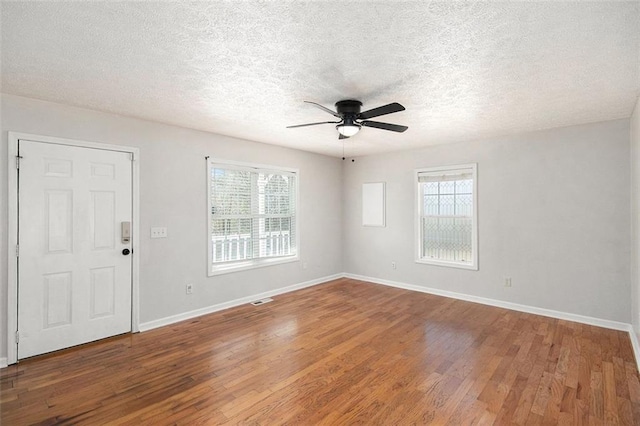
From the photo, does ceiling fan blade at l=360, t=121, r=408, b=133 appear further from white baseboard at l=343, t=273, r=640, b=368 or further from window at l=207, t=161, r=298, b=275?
white baseboard at l=343, t=273, r=640, b=368

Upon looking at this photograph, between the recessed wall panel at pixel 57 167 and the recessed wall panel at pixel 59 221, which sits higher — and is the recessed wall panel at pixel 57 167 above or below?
above

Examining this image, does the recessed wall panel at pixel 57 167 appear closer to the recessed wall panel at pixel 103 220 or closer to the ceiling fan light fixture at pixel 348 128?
the recessed wall panel at pixel 103 220

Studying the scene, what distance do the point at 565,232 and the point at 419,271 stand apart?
7.02 feet

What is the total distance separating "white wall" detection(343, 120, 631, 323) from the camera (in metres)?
3.69

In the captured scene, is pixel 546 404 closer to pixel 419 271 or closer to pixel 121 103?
pixel 419 271

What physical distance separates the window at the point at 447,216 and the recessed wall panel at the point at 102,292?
4.51 meters

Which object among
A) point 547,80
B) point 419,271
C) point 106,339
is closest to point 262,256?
point 106,339

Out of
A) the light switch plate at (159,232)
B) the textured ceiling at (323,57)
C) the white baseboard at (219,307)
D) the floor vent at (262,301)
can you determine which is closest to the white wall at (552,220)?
the textured ceiling at (323,57)

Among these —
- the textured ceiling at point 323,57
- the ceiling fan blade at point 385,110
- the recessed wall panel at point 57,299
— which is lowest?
the recessed wall panel at point 57,299

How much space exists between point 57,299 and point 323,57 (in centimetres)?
350

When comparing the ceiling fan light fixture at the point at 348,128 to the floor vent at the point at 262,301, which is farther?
the floor vent at the point at 262,301

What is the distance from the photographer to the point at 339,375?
8.66ft

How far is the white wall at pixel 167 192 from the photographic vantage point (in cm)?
298

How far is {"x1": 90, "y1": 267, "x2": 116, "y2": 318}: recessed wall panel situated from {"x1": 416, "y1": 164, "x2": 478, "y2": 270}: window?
4513 millimetres
